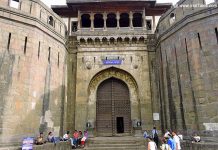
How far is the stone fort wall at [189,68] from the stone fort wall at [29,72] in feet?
25.8

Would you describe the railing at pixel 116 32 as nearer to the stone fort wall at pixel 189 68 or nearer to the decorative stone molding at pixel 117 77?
the stone fort wall at pixel 189 68

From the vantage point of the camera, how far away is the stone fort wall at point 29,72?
1152cm

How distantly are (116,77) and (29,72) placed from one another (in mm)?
7490

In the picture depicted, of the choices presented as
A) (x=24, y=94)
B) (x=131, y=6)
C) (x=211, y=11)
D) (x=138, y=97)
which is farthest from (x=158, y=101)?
(x=24, y=94)

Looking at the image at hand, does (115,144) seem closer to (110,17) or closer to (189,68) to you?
(189,68)

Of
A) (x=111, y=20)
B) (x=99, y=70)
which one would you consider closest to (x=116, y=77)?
(x=99, y=70)

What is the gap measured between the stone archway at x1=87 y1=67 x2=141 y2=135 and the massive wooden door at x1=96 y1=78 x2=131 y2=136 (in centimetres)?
42

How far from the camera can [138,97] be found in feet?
56.2

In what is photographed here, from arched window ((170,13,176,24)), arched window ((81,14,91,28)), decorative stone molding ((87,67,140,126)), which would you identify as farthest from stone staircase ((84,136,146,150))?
arched window ((81,14,91,28))

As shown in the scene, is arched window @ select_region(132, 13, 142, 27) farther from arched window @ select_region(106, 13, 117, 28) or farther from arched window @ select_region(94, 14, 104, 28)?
arched window @ select_region(94, 14, 104, 28)

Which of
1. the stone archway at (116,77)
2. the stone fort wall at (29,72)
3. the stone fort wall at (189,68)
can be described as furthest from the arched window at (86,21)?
the stone fort wall at (189,68)

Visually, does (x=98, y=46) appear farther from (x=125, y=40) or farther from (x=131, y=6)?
(x=131, y=6)

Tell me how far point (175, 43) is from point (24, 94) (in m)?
10.3

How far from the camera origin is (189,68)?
12945 mm
